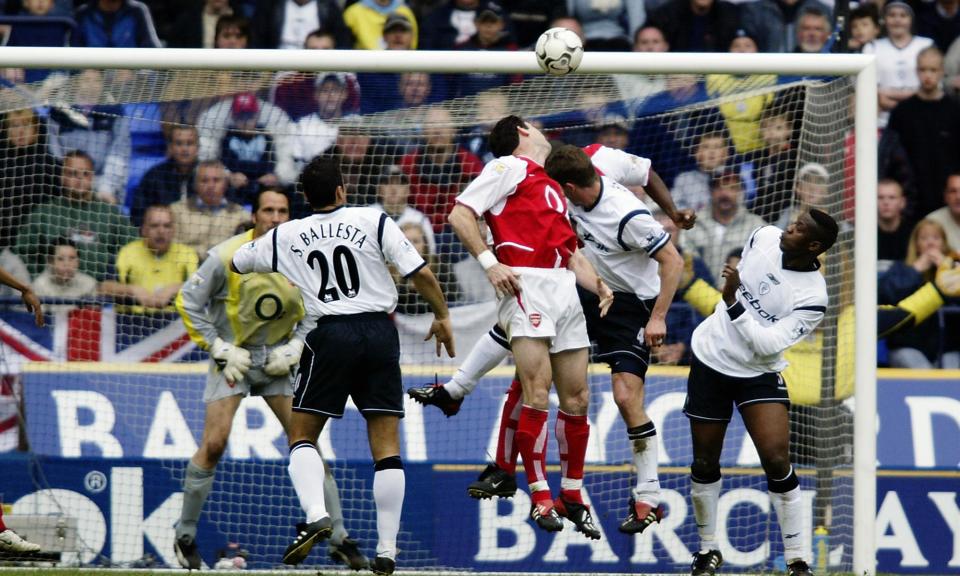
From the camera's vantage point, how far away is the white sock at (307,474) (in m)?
8.30

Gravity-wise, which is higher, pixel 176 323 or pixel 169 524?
pixel 176 323

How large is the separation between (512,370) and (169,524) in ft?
8.82

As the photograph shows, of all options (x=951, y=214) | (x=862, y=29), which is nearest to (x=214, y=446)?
(x=951, y=214)

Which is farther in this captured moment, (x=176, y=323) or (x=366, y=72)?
(x=176, y=323)

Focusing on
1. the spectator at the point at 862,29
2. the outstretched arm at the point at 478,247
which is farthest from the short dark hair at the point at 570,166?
the spectator at the point at 862,29

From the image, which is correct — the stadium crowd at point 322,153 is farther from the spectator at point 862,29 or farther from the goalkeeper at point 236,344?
the spectator at point 862,29

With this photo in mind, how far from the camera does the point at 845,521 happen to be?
1003 cm

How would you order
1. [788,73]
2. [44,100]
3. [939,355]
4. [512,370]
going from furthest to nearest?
[939,355]
[512,370]
[44,100]
[788,73]

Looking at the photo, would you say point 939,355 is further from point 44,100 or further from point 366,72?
point 44,100

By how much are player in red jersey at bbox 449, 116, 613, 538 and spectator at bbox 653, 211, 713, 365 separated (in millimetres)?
2244

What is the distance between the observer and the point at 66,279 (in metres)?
10.7

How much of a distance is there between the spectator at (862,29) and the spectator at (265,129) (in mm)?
5473

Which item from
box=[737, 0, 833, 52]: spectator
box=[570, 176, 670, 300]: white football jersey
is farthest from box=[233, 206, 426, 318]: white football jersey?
box=[737, 0, 833, 52]: spectator

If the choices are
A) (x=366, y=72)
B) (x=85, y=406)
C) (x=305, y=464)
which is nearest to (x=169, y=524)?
(x=85, y=406)
